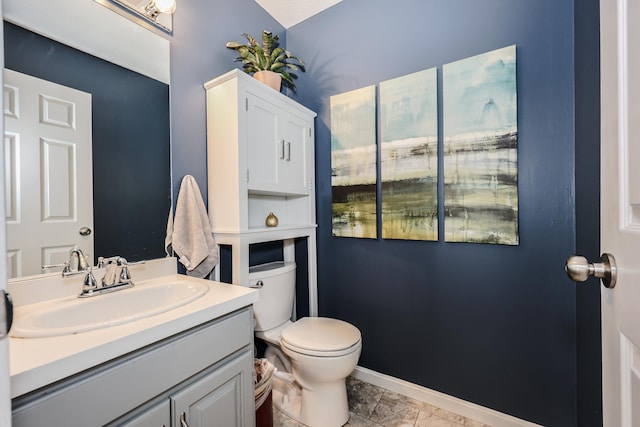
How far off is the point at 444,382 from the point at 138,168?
1920 mm

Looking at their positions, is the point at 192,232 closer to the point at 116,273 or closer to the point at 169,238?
the point at 169,238

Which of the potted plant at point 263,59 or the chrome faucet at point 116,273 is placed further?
the potted plant at point 263,59

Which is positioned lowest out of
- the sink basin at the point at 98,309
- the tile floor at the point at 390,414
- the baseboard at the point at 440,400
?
the tile floor at the point at 390,414

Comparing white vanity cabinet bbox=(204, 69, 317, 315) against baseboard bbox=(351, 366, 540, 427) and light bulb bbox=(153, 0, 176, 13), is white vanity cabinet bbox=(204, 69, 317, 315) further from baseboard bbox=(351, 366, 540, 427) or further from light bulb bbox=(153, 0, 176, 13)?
baseboard bbox=(351, 366, 540, 427)

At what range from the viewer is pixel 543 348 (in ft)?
4.33

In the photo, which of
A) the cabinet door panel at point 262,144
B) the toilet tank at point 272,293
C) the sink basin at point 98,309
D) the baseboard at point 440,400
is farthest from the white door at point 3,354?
the baseboard at point 440,400

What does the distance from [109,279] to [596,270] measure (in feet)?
4.76

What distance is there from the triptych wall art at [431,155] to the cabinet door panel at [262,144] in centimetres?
44

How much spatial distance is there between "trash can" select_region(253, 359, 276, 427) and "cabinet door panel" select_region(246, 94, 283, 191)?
0.91m

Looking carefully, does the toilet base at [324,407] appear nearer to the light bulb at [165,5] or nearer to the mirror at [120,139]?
the mirror at [120,139]

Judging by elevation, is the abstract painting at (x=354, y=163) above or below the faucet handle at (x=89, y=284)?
above

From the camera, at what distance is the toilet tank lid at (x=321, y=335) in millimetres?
1350

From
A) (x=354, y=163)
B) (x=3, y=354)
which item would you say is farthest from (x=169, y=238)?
(x=354, y=163)

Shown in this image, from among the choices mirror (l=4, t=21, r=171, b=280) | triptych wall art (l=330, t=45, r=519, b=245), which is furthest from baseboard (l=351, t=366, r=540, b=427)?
mirror (l=4, t=21, r=171, b=280)
